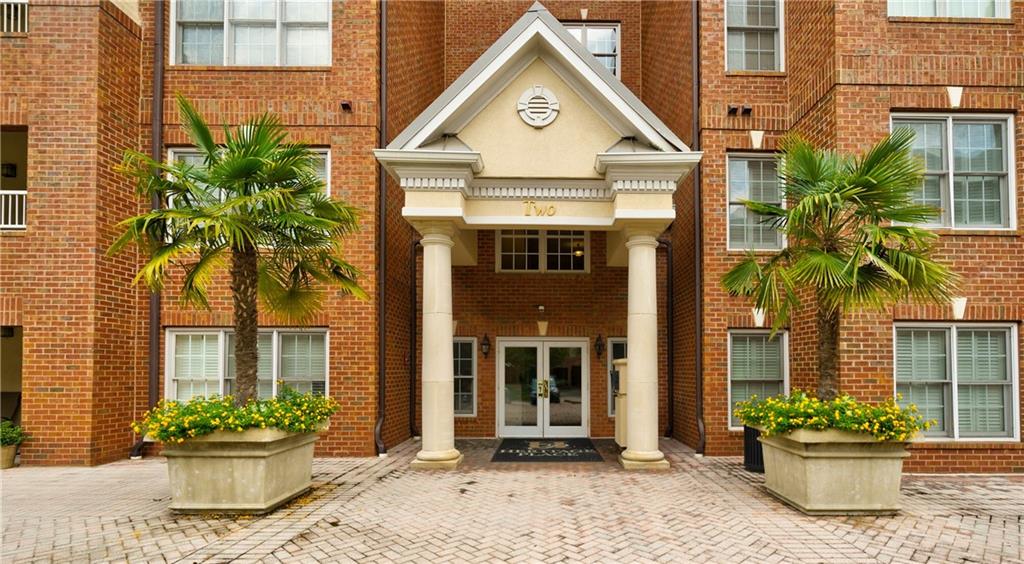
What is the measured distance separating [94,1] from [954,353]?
15073 mm

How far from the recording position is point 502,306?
13.8 meters

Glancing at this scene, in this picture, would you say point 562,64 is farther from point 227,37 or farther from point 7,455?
point 7,455

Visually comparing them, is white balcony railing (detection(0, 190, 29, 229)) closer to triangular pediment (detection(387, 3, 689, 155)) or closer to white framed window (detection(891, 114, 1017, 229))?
triangular pediment (detection(387, 3, 689, 155))

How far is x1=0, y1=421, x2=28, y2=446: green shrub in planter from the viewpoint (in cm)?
955

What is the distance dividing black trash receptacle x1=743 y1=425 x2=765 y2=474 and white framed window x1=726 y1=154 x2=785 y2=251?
11.5ft

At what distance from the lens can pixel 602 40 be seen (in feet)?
51.4

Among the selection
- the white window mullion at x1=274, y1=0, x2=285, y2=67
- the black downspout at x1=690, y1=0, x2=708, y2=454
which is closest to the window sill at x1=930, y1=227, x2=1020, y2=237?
the black downspout at x1=690, y1=0, x2=708, y2=454

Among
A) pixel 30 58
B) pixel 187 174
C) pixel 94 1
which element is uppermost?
pixel 94 1

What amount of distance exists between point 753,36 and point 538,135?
5.08 meters

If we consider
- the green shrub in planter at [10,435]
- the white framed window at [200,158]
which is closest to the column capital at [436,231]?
the white framed window at [200,158]

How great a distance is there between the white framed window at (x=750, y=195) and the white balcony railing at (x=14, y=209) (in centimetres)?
1233

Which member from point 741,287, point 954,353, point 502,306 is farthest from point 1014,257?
point 502,306

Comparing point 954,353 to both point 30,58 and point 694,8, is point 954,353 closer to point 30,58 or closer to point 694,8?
point 694,8

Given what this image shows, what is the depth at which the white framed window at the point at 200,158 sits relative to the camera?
1103 centimetres
